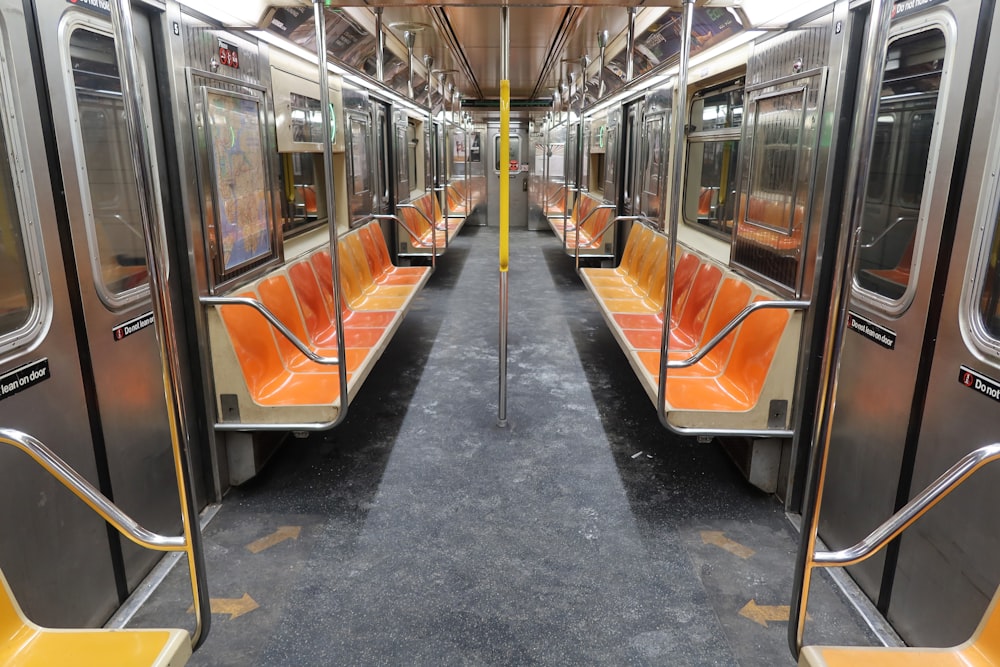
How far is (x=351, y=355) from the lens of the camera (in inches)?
151

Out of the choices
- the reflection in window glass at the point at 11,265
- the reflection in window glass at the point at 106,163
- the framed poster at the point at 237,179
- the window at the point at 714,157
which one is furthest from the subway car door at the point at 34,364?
the window at the point at 714,157

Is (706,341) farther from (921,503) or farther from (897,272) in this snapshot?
(921,503)

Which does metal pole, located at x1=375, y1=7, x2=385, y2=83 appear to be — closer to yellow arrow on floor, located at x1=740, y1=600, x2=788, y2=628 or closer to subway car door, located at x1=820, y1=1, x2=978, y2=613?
subway car door, located at x1=820, y1=1, x2=978, y2=613

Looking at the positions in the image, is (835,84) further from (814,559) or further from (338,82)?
(338,82)

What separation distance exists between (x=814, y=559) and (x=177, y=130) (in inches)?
107

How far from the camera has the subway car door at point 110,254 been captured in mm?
2129

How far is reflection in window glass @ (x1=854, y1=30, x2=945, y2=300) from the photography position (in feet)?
7.43

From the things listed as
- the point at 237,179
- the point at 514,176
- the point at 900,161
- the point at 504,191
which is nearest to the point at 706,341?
the point at 504,191

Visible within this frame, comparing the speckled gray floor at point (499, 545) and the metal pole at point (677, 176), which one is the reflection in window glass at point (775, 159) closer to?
the metal pole at point (677, 176)

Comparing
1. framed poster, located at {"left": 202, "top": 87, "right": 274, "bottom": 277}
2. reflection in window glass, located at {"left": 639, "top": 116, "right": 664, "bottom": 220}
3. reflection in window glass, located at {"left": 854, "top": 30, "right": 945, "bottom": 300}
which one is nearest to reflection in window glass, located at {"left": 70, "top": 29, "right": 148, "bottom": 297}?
framed poster, located at {"left": 202, "top": 87, "right": 274, "bottom": 277}

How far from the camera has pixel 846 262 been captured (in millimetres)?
1380

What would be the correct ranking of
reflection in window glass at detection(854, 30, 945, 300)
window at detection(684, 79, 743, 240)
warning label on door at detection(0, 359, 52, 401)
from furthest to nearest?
window at detection(684, 79, 743, 240), reflection in window glass at detection(854, 30, 945, 300), warning label on door at detection(0, 359, 52, 401)

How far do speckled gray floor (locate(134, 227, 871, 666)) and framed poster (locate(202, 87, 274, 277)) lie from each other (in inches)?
45.1

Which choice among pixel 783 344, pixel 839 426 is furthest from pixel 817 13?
pixel 839 426
